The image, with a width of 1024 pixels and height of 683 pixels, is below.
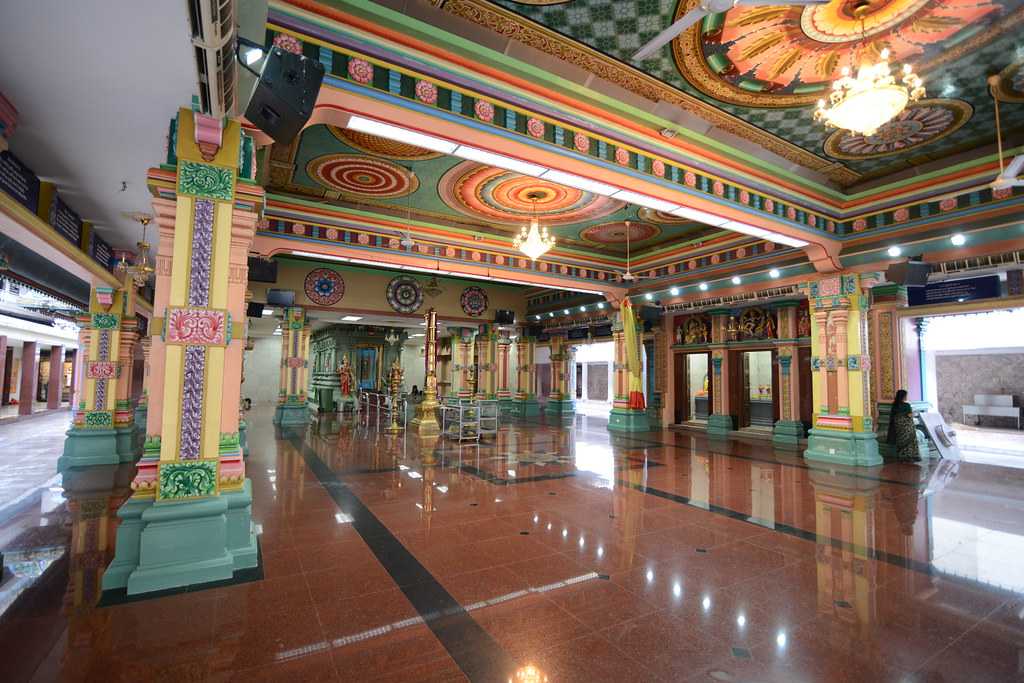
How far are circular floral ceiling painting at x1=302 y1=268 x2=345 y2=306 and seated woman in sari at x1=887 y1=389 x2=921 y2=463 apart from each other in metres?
11.1

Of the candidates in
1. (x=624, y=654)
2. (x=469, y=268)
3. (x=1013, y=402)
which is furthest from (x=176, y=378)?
(x=1013, y=402)

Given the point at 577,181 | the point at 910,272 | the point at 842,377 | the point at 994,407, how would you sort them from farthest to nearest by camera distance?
1. the point at 994,407
2. the point at 842,377
3. the point at 910,272
4. the point at 577,181

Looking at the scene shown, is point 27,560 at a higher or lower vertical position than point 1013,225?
lower

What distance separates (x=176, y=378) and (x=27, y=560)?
5.79ft

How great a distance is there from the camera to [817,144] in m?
5.31

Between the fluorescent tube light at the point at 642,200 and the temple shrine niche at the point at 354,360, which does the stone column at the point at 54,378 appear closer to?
the temple shrine niche at the point at 354,360

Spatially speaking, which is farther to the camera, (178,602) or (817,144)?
(817,144)

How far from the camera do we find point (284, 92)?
2.41 m

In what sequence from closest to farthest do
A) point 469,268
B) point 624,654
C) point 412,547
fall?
1. point 624,654
2. point 412,547
3. point 469,268

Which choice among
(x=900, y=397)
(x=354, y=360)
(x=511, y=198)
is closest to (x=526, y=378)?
(x=354, y=360)

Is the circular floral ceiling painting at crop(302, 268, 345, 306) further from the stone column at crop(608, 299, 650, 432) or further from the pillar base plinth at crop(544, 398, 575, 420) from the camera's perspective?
the pillar base plinth at crop(544, 398, 575, 420)

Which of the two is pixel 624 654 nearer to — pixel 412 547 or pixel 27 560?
pixel 412 547

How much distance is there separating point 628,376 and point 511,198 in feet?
18.1

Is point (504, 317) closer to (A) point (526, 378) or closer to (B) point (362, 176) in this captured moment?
(A) point (526, 378)
